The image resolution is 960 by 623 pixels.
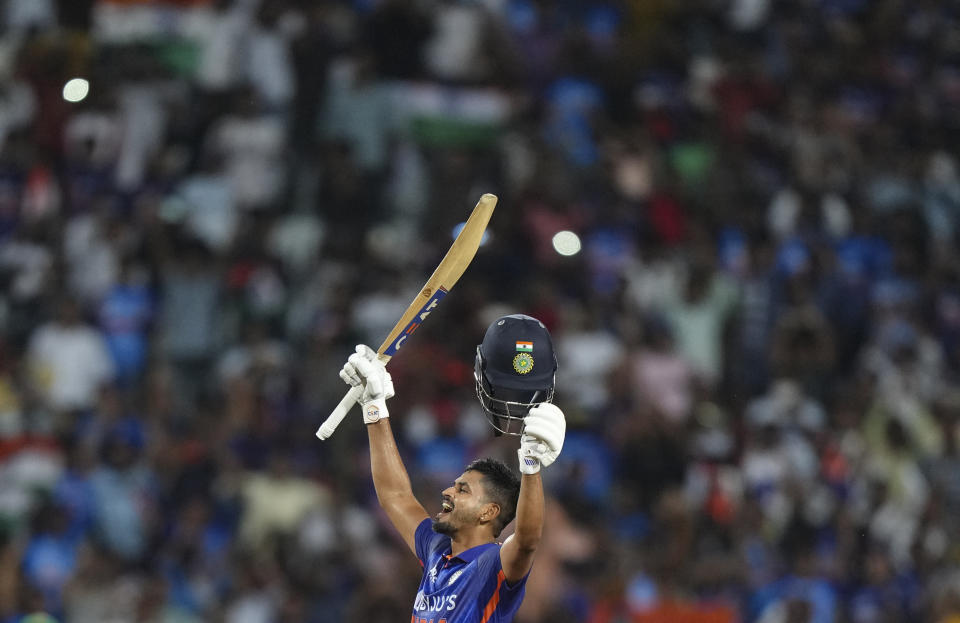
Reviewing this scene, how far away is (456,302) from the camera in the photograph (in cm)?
1170

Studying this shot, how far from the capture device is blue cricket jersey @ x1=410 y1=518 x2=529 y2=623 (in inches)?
216

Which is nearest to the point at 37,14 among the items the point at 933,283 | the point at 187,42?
the point at 187,42

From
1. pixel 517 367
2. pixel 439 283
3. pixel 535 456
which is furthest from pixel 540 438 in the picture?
pixel 439 283

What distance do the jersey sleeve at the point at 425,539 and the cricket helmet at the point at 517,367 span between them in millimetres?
641

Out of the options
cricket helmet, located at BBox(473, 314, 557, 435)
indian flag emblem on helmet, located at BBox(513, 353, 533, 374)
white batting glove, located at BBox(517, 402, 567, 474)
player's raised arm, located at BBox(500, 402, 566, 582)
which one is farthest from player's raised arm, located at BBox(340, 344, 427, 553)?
white batting glove, located at BBox(517, 402, 567, 474)

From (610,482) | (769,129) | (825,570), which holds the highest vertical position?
(769,129)

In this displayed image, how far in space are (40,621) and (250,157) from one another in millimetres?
4634

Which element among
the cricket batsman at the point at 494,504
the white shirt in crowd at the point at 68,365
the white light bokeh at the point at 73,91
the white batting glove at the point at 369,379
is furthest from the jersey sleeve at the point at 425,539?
the white light bokeh at the point at 73,91

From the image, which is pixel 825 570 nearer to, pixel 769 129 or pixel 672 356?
pixel 672 356

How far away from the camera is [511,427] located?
5.98 m

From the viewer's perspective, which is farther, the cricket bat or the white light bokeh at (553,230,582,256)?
the white light bokeh at (553,230,582,256)

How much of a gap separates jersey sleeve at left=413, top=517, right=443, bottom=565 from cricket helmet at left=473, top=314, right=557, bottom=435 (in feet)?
2.10

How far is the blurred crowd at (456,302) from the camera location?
34.1ft

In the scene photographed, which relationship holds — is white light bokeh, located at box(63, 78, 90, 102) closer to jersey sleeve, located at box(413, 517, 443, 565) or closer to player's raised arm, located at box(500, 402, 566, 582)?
jersey sleeve, located at box(413, 517, 443, 565)
